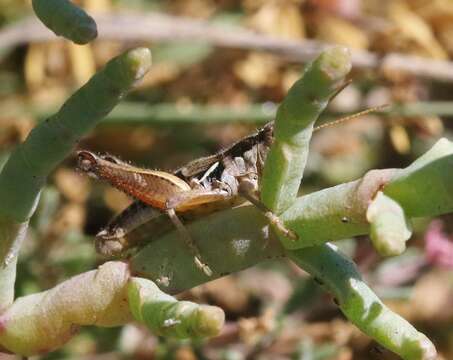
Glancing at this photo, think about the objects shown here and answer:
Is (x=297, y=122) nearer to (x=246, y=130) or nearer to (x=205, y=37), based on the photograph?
(x=205, y=37)

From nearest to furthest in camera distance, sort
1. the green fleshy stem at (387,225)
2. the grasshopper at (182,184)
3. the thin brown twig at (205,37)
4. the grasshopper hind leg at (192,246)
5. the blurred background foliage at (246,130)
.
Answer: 1. the green fleshy stem at (387,225)
2. the grasshopper hind leg at (192,246)
3. the grasshopper at (182,184)
4. the blurred background foliage at (246,130)
5. the thin brown twig at (205,37)

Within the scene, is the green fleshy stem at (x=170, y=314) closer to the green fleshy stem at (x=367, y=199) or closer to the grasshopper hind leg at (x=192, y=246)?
the grasshopper hind leg at (x=192, y=246)

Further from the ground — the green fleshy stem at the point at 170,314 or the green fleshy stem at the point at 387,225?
the green fleshy stem at the point at 387,225

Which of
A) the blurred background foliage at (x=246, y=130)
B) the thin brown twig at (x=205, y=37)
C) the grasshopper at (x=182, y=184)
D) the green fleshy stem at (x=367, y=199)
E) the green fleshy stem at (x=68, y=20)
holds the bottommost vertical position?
the blurred background foliage at (x=246, y=130)

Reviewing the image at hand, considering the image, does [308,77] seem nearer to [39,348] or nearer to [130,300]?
[130,300]

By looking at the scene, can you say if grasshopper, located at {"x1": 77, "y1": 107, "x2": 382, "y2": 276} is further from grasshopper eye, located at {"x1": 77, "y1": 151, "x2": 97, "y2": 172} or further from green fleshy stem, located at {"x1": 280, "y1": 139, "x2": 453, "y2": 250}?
green fleshy stem, located at {"x1": 280, "y1": 139, "x2": 453, "y2": 250}

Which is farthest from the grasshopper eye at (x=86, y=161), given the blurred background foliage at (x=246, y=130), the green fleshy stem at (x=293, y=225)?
the blurred background foliage at (x=246, y=130)

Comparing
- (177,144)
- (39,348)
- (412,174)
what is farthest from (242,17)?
(412,174)
